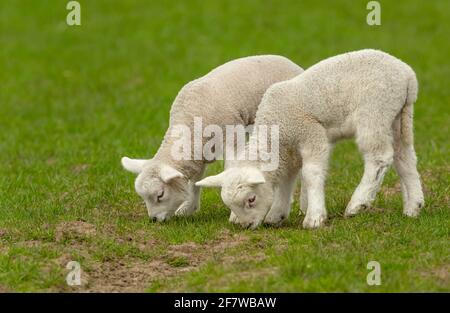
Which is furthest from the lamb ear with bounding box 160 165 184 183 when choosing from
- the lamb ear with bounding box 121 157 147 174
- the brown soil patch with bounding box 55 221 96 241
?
the brown soil patch with bounding box 55 221 96 241

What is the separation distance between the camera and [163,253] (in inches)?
352

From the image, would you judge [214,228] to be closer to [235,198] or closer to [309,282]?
[235,198]

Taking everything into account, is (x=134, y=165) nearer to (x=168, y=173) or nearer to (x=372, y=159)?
(x=168, y=173)

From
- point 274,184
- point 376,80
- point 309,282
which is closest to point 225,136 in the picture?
point 274,184

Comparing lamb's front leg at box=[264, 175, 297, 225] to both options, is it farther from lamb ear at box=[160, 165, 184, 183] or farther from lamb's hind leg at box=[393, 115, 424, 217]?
lamb's hind leg at box=[393, 115, 424, 217]

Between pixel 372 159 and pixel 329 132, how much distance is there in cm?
56

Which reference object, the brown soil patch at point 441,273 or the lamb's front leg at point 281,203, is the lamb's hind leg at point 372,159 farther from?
the brown soil patch at point 441,273

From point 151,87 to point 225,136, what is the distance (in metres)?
8.77

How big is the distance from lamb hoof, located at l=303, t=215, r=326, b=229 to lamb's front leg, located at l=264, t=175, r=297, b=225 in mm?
479

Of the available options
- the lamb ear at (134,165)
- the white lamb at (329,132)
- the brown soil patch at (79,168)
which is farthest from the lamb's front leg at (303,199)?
the brown soil patch at (79,168)

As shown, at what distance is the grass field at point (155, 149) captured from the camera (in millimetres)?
8172

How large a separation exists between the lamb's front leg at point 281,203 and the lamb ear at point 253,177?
1.79 feet

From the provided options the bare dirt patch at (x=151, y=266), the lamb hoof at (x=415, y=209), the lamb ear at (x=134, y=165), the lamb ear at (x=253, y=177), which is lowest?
the bare dirt patch at (x=151, y=266)

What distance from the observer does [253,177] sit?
30.8ft
